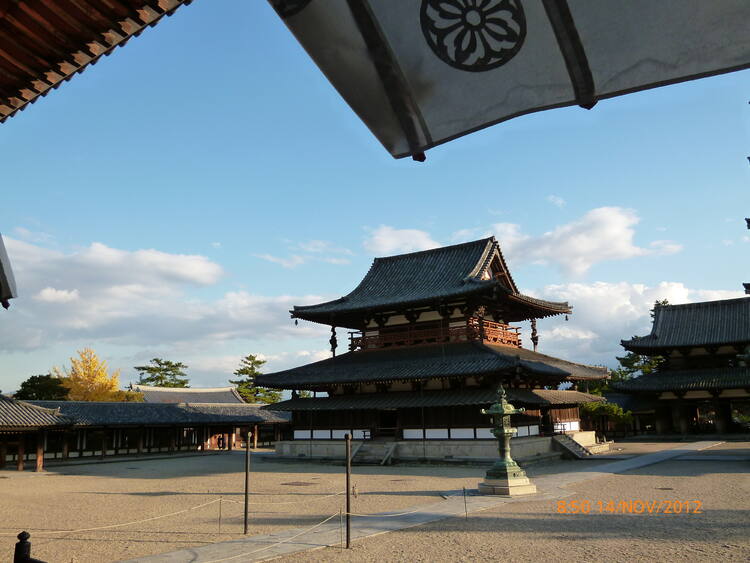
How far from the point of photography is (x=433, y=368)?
88.3 ft

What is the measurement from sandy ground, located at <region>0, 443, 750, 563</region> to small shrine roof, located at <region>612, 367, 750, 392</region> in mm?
17024

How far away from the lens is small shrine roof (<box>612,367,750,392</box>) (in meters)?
37.6

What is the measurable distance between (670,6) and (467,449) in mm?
25095

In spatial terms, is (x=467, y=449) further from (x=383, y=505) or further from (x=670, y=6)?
(x=670, y=6)

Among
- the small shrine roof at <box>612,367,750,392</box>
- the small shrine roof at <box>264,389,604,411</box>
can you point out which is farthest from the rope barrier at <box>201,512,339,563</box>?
the small shrine roof at <box>612,367,750,392</box>

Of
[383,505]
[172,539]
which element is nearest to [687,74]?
[172,539]

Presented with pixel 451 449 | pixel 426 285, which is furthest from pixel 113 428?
pixel 451 449

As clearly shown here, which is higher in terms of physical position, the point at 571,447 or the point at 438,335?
the point at 438,335

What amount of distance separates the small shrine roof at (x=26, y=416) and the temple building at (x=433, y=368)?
37.2 ft

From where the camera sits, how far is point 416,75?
8.85 feet

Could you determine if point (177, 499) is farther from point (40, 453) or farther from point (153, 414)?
point (153, 414)

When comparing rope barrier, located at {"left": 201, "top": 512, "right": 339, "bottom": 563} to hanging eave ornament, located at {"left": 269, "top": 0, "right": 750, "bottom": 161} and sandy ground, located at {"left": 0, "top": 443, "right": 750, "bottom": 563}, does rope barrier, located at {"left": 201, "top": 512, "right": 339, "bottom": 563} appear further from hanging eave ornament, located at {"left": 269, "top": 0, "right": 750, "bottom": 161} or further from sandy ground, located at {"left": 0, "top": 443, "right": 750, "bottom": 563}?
hanging eave ornament, located at {"left": 269, "top": 0, "right": 750, "bottom": 161}

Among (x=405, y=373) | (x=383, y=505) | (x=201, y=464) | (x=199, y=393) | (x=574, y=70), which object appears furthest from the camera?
(x=199, y=393)
